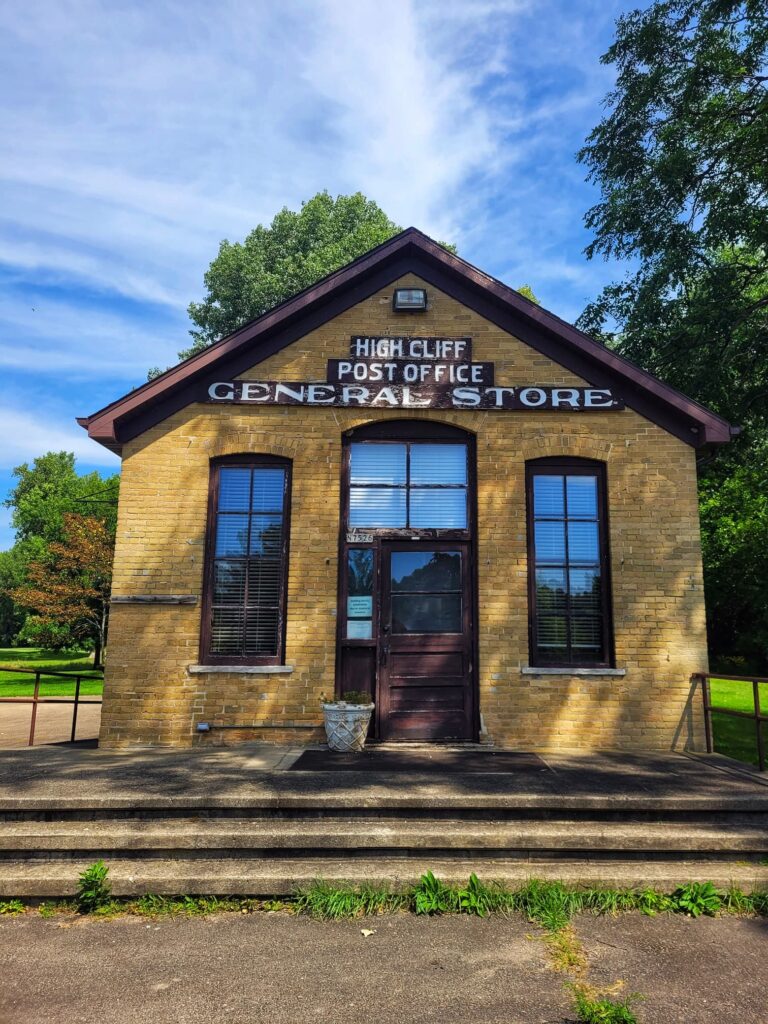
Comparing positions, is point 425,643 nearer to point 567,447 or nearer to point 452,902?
point 567,447

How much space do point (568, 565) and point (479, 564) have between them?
1135mm

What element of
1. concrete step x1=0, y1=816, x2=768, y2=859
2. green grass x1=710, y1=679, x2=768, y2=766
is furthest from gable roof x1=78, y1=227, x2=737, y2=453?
concrete step x1=0, y1=816, x2=768, y2=859

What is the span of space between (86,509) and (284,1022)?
133 ft

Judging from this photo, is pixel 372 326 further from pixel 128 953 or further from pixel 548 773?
pixel 128 953

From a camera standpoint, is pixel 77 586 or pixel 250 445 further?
pixel 77 586

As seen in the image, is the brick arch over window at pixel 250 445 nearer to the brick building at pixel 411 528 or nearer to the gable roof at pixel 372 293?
the brick building at pixel 411 528

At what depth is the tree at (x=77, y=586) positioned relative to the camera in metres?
28.3

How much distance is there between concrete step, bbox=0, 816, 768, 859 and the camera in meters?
4.83

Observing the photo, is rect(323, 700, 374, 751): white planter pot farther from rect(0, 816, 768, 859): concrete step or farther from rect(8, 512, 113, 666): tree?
rect(8, 512, 113, 666): tree

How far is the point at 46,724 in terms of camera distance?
13.5 m

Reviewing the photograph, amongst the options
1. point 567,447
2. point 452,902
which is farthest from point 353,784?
point 567,447

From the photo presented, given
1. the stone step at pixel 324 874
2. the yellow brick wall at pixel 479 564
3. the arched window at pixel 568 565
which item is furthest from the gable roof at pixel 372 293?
the stone step at pixel 324 874

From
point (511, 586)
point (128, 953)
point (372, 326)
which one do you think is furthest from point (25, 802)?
point (372, 326)

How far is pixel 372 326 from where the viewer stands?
8523mm
